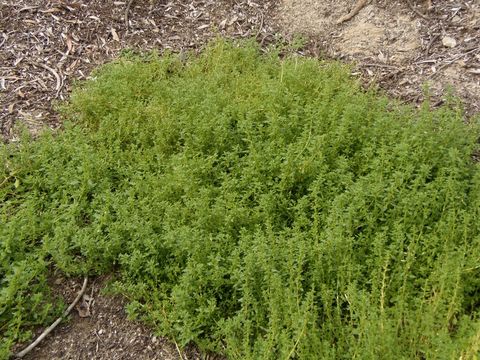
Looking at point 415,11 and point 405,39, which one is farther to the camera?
point 415,11

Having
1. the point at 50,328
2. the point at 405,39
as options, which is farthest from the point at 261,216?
the point at 405,39

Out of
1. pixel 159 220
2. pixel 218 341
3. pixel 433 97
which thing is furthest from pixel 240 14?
pixel 218 341

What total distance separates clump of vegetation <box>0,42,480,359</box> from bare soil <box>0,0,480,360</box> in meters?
0.55

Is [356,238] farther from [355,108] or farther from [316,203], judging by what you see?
[355,108]

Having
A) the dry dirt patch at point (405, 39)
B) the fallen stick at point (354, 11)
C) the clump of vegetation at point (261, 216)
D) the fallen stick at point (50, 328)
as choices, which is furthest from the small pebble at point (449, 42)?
the fallen stick at point (50, 328)

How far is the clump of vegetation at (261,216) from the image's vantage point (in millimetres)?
3379

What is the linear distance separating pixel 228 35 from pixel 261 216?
2.86 meters

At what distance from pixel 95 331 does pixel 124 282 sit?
372 millimetres

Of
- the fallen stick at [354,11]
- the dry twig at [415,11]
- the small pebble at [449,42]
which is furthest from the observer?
the fallen stick at [354,11]

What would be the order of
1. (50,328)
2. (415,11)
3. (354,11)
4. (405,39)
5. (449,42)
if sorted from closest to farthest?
(50,328) < (449,42) < (405,39) < (415,11) < (354,11)

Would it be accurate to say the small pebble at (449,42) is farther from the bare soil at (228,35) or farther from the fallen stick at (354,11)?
the fallen stick at (354,11)

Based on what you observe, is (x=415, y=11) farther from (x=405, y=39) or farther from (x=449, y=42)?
(x=449, y=42)

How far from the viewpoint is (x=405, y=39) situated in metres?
5.76

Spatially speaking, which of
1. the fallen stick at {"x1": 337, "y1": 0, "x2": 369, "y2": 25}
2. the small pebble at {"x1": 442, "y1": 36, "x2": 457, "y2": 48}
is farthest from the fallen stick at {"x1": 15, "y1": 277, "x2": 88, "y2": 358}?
the small pebble at {"x1": 442, "y1": 36, "x2": 457, "y2": 48}
